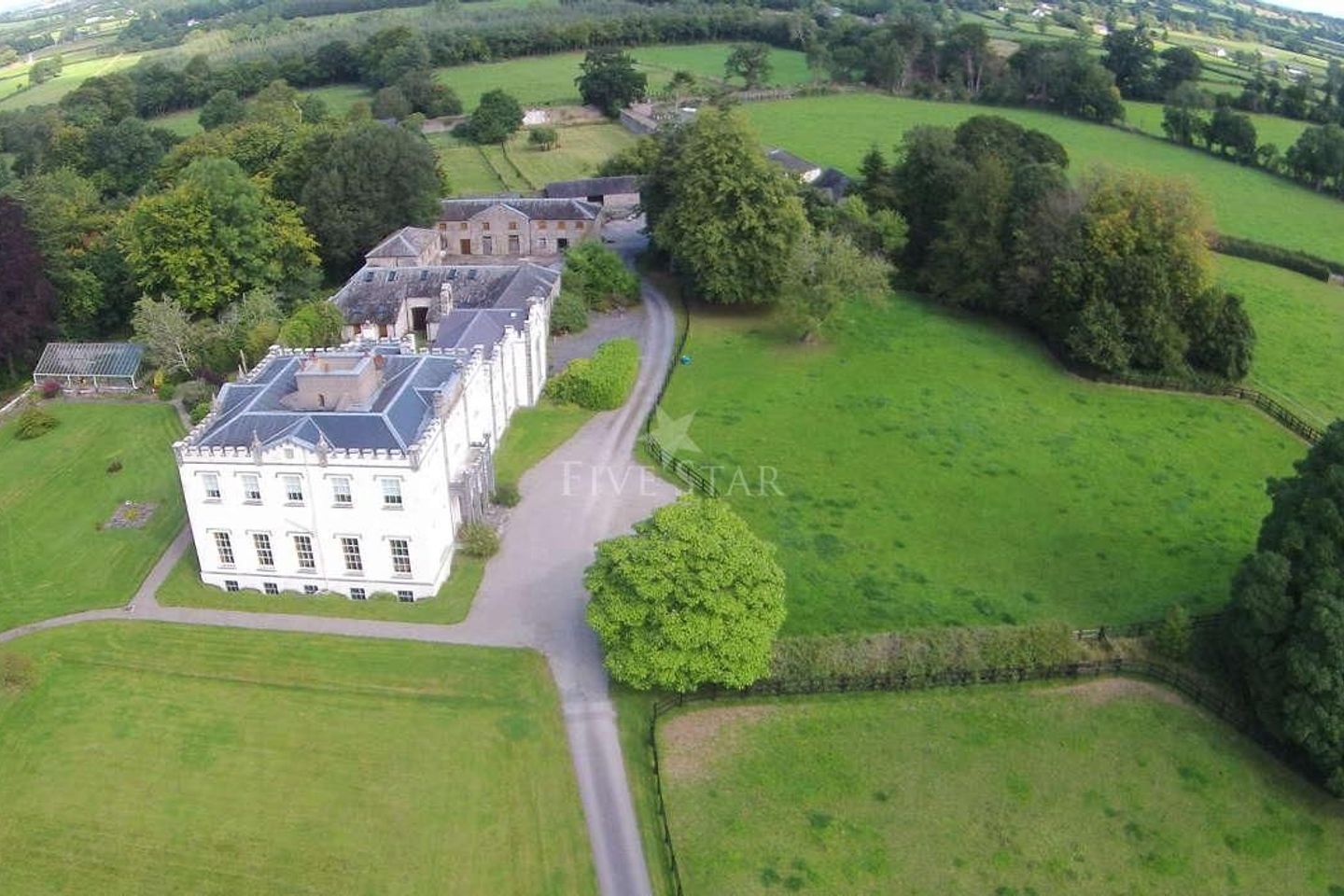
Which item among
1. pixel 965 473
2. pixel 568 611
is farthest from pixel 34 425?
pixel 965 473

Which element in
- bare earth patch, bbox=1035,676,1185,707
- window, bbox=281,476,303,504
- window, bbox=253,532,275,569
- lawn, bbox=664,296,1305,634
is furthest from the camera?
lawn, bbox=664,296,1305,634

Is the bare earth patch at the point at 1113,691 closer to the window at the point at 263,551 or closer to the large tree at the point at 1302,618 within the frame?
the large tree at the point at 1302,618

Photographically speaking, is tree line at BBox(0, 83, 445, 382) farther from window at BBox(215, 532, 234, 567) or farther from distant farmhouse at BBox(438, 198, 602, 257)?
window at BBox(215, 532, 234, 567)

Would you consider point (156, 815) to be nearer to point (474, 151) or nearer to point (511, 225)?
point (511, 225)

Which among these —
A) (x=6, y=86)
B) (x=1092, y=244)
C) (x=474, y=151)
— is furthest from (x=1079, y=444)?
(x=6, y=86)

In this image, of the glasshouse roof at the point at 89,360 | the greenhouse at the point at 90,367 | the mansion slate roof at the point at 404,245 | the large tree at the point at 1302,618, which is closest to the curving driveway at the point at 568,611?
the large tree at the point at 1302,618

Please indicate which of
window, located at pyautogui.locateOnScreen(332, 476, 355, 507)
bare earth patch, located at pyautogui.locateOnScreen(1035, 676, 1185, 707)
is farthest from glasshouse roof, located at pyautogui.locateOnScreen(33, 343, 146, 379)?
bare earth patch, located at pyautogui.locateOnScreen(1035, 676, 1185, 707)
